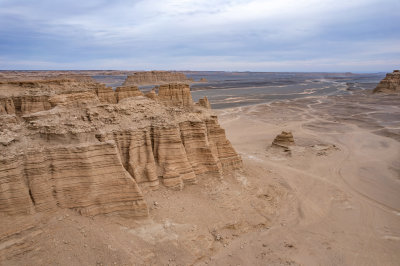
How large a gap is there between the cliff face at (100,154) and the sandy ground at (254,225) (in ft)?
2.29

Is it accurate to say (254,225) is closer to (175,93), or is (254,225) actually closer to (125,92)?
(175,93)

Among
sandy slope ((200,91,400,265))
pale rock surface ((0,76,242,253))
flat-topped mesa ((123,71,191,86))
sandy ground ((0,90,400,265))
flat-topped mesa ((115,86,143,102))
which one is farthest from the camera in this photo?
flat-topped mesa ((123,71,191,86))

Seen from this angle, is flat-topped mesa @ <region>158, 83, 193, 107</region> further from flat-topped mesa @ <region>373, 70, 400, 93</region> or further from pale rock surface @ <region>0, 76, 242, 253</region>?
flat-topped mesa @ <region>373, 70, 400, 93</region>

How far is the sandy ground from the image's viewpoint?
9305 mm

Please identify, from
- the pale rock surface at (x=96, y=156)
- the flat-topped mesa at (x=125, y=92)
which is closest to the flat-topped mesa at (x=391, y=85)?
the pale rock surface at (x=96, y=156)

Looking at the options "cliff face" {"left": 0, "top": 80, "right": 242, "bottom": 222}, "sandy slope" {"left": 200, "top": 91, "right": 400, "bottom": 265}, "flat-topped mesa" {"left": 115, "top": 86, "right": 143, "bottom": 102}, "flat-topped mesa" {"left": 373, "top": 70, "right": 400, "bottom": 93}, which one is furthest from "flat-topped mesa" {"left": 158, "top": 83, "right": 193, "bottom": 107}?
"flat-topped mesa" {"left": 373, "top": 70, "right": 400, "bottom": 93}

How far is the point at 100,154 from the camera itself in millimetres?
10172

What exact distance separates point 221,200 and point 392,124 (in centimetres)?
4355

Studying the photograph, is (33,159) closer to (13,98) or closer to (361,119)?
(13,98)

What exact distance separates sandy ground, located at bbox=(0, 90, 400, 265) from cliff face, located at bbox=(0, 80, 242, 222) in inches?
27.4

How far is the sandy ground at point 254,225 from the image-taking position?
9305 mm

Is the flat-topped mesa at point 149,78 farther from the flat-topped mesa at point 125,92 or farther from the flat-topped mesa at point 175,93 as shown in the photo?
the flat-topped mesa at point 175,93

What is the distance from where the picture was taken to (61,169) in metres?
9.62

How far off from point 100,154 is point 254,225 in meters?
8.26
